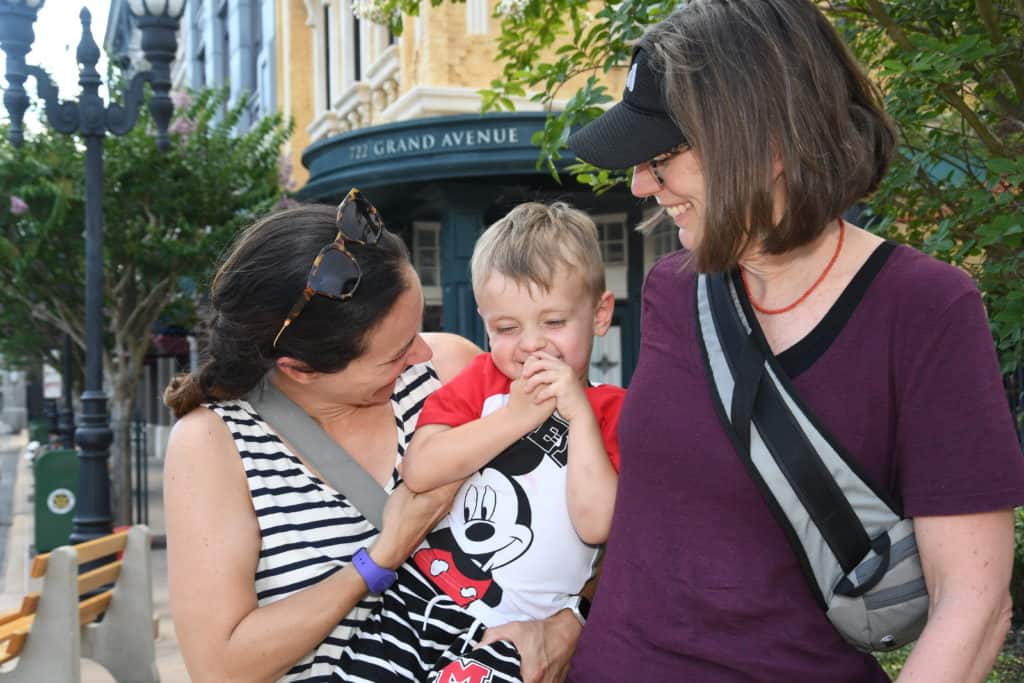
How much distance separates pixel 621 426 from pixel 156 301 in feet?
45.8

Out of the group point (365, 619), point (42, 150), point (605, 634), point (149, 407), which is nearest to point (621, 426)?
point (605, 634)

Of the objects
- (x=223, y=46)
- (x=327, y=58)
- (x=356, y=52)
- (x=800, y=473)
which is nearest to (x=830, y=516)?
(x=800, y=473)

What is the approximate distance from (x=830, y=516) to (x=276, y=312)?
126 cm

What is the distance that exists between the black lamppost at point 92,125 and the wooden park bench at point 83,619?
3.16m

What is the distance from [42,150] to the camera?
1427 centimetres

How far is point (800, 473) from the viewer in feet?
5.49

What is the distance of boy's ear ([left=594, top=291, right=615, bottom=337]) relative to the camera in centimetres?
251

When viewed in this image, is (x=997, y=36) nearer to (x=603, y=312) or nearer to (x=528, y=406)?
(x=603, y=312)

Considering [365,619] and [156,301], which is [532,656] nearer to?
[365,619]

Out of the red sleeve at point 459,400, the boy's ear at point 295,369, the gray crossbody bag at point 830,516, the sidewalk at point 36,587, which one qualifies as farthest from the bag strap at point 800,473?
the sidewalk at point 36,587

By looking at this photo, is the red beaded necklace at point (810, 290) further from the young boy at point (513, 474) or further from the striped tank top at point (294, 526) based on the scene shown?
the striped tank top at point (294, 526)

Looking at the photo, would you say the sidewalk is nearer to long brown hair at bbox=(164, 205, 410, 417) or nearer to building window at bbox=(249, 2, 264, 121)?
long brown hair at bbox=(164, 205, 410, 417)

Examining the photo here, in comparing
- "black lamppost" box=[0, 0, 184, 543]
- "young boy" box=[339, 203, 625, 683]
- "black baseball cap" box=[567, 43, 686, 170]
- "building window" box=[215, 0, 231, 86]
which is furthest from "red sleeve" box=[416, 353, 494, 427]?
"building window" box=[215, 0, 231, 86]

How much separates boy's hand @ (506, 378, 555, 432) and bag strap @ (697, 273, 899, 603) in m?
0.59
